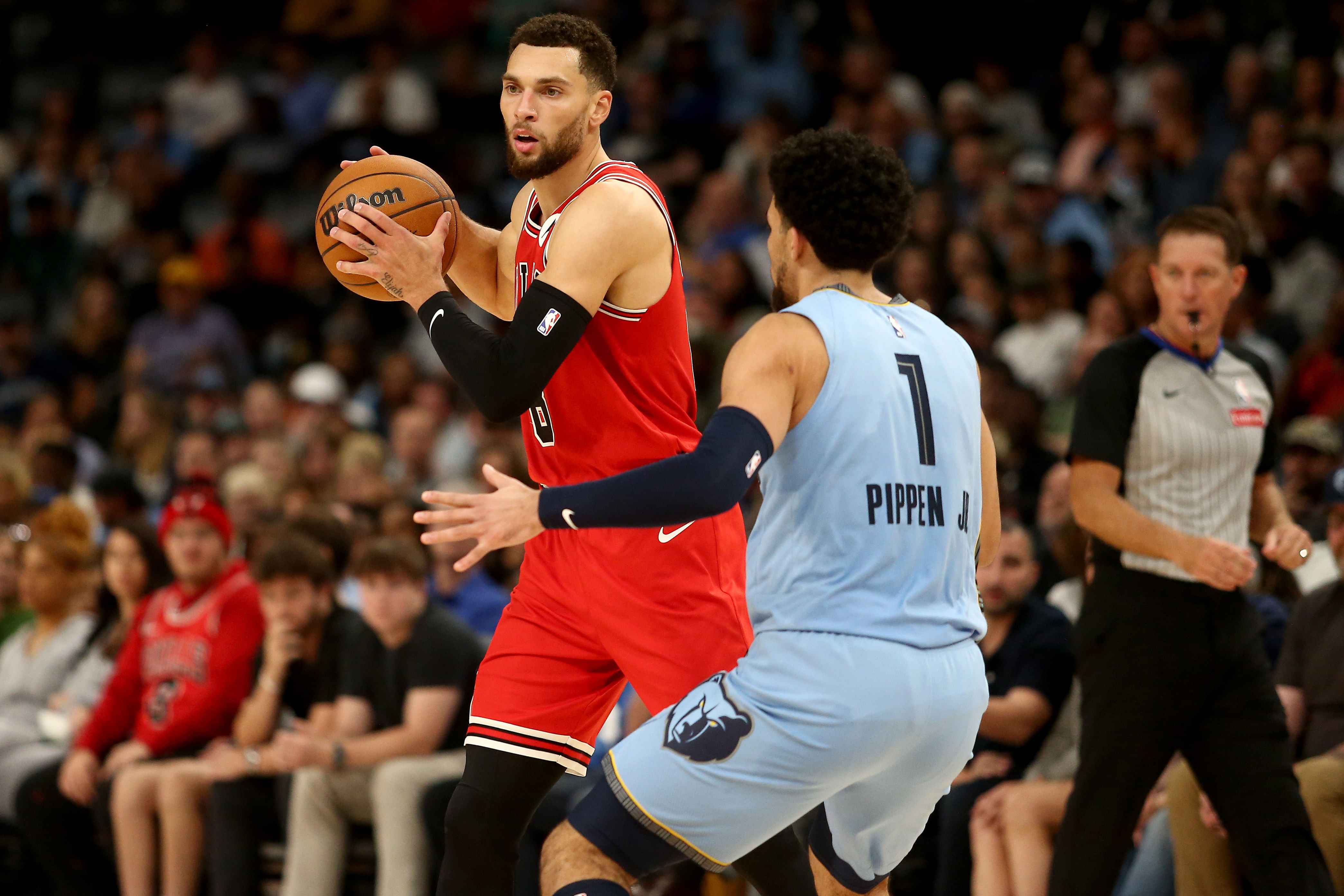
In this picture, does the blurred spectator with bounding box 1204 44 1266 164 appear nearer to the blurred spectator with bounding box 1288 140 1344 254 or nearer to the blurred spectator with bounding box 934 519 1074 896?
the blurred spectator with bounding box 1288 140 1344 254

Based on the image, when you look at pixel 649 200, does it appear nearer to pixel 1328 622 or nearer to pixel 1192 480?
pixel 1192 480

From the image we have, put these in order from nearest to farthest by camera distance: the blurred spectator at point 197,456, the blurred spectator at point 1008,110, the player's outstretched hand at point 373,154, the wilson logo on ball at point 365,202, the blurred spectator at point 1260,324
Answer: the wilson logo on ball at point 365,202 < the player's outstretched hand at point 373,154 < the blurred spectator at point 1260,324 < the blurred spectator at point 197,456 < the blurred spectator at point 1008,110

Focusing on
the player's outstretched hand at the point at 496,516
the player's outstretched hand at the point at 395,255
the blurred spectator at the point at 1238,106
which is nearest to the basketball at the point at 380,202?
the player's outstretched hand at the point at 395,255

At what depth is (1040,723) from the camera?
5.72 meters

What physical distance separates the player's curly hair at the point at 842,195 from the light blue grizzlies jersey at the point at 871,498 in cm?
13

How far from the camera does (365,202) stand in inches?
157

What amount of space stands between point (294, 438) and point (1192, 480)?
7.92 m

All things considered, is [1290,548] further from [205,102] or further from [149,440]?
[205,102]

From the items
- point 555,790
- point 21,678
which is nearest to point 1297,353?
point 555,790

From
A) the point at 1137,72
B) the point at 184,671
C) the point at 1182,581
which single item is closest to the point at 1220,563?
the point at 1182,581

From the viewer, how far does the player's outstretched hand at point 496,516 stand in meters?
3.13

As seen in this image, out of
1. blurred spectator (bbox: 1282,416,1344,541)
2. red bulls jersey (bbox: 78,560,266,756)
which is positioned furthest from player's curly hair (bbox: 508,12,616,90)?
blurred spectator (bbox: 1282,416,1344,541)

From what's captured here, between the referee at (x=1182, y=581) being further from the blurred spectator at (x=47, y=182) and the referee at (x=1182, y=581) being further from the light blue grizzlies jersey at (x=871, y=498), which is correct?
the blurred spectator at (x=47, y=182)

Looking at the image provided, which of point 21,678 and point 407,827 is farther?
point 21,678
